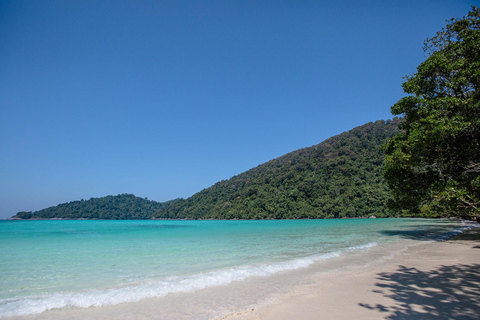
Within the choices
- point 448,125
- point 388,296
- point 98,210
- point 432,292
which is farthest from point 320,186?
point 98,210

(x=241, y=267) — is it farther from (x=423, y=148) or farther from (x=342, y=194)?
(x=342, y=194)

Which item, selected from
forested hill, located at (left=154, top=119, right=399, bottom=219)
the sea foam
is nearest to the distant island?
forested hill, located at (left=154, top=119, right=399, bottom=219)

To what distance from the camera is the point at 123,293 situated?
6.06 meters

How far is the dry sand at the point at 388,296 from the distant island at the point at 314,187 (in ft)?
208

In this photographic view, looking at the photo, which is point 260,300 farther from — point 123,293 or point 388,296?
point 123,293

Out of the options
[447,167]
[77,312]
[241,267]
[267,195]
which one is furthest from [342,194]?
[77,312]

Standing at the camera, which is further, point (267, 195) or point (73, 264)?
point (267, 195)

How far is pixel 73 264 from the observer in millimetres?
10461

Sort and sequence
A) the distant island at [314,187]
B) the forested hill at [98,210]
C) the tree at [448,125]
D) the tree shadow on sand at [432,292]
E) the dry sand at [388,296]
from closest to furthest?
the tree shadow on sand at [432,292] < the dry sand at [388,296] < the tree at [448,125] < the distant island at [314,187] < the forested hill at [98,210]

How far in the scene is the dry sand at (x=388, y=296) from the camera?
4309 mm

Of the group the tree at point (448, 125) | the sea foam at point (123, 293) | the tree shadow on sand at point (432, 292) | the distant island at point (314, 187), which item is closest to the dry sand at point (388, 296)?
the tree shadow on sand at point (432, 292)

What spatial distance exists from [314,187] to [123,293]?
88.8 metres

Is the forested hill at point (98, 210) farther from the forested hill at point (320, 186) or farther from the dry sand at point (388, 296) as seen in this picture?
the dry sand at point (388, 296)

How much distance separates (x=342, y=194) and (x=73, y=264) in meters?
82.3
